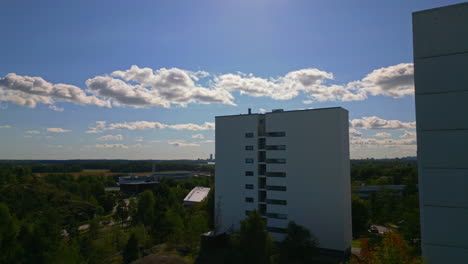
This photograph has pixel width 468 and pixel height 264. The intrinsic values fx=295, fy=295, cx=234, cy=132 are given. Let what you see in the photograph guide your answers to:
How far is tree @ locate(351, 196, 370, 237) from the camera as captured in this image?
1790 inches

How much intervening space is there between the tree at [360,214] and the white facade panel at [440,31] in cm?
3462

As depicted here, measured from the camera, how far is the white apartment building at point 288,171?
115ft

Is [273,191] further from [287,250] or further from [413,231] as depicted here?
[413,231]

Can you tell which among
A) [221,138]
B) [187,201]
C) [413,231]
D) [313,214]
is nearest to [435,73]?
[413,231]

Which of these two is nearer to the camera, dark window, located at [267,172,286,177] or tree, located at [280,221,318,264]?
tree, located at [280,221,318,264]

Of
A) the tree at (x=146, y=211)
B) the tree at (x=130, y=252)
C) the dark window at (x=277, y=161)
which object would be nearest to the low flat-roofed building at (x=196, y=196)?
the tree at (x=146, y=211)

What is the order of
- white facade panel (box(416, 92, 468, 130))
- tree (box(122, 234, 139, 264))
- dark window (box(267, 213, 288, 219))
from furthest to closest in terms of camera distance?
dark window (box(267, 213, 288, 219)) → tree (box(122, 234, 139, 264)) → white facade panel (box(416, 92, 468, 130))

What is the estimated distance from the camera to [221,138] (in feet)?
144

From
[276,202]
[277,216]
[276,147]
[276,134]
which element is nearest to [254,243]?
[277,216]

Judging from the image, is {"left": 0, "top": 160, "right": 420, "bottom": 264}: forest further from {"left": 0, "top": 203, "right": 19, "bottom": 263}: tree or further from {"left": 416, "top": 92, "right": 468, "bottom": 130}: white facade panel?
{"left": 416, "top": 92, "right": 468, "bottom": 130}: white facade panel

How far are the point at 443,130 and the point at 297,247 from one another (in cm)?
2237

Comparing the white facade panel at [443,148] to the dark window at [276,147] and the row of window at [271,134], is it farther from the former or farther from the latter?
the row of window at [271,134]

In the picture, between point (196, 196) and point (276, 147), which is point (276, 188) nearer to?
point (276, 147)

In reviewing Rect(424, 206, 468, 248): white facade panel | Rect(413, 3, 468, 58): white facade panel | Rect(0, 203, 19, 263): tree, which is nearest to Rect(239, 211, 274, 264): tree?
Rect(424, 206, 468, 248): white facade panel
